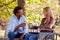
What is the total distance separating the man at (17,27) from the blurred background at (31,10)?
35 centimetres

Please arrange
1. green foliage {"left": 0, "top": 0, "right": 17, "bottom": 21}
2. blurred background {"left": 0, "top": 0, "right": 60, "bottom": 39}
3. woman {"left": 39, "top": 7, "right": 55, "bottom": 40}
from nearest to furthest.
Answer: woman {"left": 39, "top": 7, "right": 55, "bottom": 40} < blurred background {"left": 0, "top": 0, "right": 60, "bottom": 39} < green foliage {"left": 0, "top": 0, "right": 17, "bottom": 21}

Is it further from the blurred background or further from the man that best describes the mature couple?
the blurred background

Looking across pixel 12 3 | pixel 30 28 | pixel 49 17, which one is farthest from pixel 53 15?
pixel 12 3

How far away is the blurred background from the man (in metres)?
0.35

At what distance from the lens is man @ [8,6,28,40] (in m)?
5.23

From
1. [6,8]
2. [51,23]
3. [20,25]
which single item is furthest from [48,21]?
[6,8]

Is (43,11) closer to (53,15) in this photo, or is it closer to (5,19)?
(53,15)

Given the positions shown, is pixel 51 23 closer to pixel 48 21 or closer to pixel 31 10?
pixel 48 21

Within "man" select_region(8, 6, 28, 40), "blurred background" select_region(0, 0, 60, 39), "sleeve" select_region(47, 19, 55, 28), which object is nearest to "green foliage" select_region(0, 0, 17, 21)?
"blurred background" select_region(0, 0, 60, 39)

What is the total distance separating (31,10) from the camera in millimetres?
5902

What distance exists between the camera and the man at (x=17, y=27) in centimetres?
523

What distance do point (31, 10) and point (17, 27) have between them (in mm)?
833

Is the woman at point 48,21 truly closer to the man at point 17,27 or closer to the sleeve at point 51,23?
the sleeve at point 51,23

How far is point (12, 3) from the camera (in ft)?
19.9
